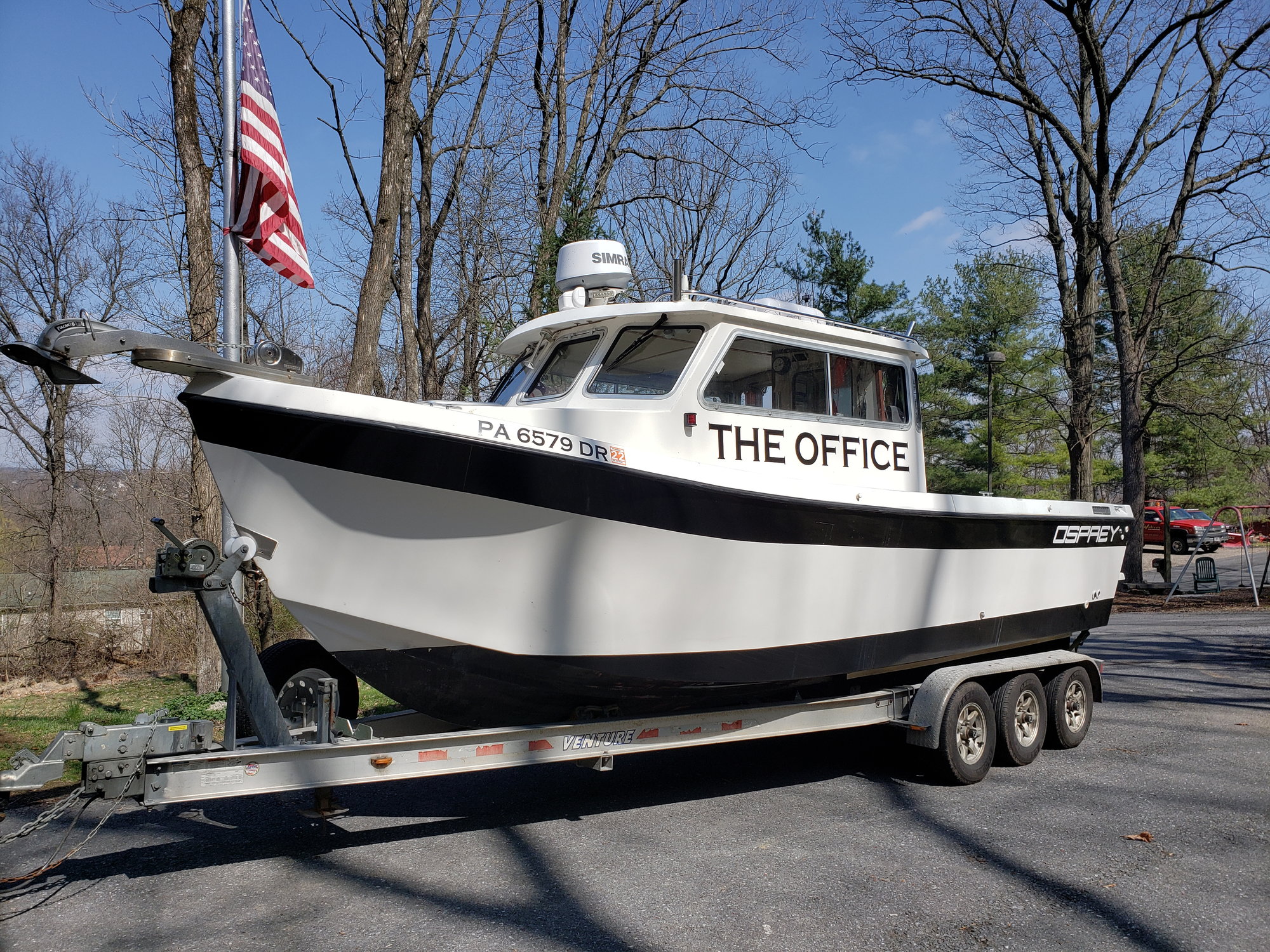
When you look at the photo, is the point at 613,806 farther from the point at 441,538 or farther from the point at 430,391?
the point at 430,391

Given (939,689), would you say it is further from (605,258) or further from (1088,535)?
(605,258)

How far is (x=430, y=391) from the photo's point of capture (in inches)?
625

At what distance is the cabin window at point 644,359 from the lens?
527 cm

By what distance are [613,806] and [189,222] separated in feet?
23.1

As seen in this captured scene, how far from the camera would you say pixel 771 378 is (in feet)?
18.2

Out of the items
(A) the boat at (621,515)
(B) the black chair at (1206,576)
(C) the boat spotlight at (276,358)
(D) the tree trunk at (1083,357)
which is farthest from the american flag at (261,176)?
(B) the black chair at (1206,576)

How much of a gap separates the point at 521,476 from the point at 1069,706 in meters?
5.00

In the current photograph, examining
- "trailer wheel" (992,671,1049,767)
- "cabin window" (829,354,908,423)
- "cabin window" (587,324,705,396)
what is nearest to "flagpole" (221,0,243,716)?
"cabin window" (587,324,705,396)

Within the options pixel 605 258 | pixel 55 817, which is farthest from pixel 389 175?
pixel 55 817

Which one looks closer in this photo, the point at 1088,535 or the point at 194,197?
the point at 1088,535

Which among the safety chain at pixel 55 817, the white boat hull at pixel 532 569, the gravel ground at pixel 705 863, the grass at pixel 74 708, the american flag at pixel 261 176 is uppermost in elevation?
the american flag at pixel 261 176

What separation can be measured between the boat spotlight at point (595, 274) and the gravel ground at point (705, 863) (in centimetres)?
320

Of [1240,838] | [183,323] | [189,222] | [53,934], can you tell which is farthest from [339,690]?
[183,323]

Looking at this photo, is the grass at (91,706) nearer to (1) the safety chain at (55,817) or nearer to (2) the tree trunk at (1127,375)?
(1) the safety chain at (55,817)
